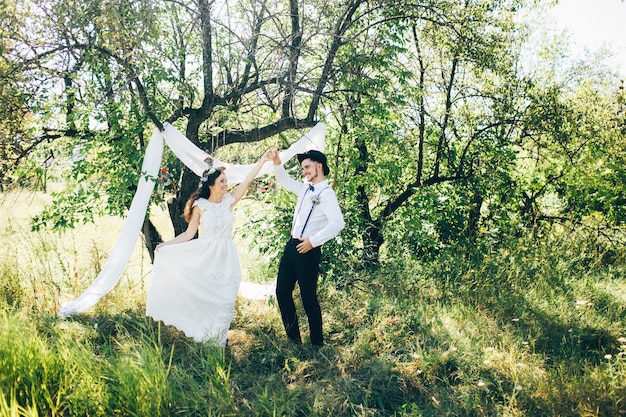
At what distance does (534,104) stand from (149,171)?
17.1 feet

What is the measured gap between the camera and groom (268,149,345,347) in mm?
4199

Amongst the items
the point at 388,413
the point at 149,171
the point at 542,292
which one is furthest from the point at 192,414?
the point at 542,292

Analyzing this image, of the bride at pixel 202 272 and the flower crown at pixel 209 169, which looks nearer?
the bride at pixel 202 272

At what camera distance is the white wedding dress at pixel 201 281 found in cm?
456

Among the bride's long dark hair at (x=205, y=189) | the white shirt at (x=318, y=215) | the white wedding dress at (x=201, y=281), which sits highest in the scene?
the bride's long dark hair at (x=205, y=189)

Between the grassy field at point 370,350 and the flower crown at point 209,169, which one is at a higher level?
the flower crown at point 209,169

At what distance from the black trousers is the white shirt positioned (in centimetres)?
15

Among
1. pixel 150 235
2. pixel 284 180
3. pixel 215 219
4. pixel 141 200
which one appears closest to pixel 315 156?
pixel 284 180

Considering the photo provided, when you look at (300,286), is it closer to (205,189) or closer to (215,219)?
(215,219)

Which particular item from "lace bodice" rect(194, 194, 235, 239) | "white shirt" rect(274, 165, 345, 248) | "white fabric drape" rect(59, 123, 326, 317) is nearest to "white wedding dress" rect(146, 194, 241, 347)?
"lace bodice" rect(194, 194, 235, 239)

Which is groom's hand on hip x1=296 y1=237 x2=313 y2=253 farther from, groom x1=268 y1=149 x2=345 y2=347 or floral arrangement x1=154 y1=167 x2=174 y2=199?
floral arrangement x1=154 y1=167 x2=174 y2=199

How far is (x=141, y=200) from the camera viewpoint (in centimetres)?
498

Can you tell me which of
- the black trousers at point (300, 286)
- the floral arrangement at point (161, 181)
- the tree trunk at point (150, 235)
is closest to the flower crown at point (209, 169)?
the floral arrangement at point (161, 181)

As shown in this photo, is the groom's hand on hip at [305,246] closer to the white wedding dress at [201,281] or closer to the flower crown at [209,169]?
the white wedding dress at [201,281]
